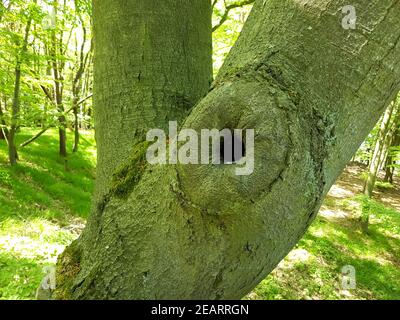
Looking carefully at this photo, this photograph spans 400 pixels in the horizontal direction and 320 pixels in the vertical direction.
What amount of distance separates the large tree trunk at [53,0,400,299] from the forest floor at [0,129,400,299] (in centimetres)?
280

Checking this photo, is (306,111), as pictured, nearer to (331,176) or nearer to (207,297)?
(331,176)

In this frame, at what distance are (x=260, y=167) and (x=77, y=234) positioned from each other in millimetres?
5128

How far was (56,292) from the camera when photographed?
3.82 feet

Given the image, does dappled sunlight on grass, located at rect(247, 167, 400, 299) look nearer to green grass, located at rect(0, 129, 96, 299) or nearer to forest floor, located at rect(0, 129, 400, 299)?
forest floor, located at rect(0, 129, 400, 299)

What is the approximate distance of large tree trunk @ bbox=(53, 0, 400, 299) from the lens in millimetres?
828

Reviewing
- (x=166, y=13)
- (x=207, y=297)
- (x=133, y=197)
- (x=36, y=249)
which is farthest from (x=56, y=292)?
(x=36, y=249)

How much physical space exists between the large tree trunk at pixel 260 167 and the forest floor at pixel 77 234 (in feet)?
9.18

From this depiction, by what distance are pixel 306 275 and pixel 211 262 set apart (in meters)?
5.48

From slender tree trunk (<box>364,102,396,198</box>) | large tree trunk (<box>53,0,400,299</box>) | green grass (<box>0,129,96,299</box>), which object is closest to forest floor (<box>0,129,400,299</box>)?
green grass (<box>0,129,96,299</box>)

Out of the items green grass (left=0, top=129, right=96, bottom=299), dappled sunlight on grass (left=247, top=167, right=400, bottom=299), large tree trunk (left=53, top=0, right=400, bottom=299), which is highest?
large tree trunk (left=53, top=0, right=400, bottom=299)

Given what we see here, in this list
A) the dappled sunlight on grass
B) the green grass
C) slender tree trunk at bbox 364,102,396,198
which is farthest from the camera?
slender tree trunk at bbox 364,102,396,198

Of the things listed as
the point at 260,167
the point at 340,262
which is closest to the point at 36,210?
the point at 260,167

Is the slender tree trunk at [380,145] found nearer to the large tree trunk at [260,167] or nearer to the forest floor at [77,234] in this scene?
the forest floor at [77,234]

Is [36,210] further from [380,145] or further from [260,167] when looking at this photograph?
[380,145]
